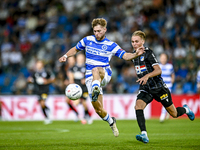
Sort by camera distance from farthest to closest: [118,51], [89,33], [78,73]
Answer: [89,33]
[78,73]
[118,51]

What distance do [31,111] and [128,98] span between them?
4.64 metres

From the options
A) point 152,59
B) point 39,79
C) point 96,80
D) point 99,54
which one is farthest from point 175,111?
point 39,79

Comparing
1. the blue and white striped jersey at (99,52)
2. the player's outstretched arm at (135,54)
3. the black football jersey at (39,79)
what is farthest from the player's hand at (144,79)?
the black football jersey at (39,79)

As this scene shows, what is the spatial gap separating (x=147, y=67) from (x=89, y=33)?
12312mm

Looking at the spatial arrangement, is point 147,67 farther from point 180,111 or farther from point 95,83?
point 180,111

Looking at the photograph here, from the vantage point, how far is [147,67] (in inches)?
260

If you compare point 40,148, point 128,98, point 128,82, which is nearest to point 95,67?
point 40,148

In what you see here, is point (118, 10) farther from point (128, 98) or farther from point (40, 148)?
point (40, 148)

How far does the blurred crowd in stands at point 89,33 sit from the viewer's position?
643 inches

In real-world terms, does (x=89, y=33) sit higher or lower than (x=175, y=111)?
higher

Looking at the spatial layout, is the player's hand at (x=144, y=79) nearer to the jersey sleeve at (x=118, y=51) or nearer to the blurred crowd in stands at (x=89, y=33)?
the jersey sleeve at (x=118, y=51)

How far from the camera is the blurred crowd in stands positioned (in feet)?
53.6

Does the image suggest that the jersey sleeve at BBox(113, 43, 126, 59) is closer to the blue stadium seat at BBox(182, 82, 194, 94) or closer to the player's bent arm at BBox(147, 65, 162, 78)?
the player's bent arm at BBox(147, 65, 162, 78)

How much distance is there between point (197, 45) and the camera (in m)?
16.7
